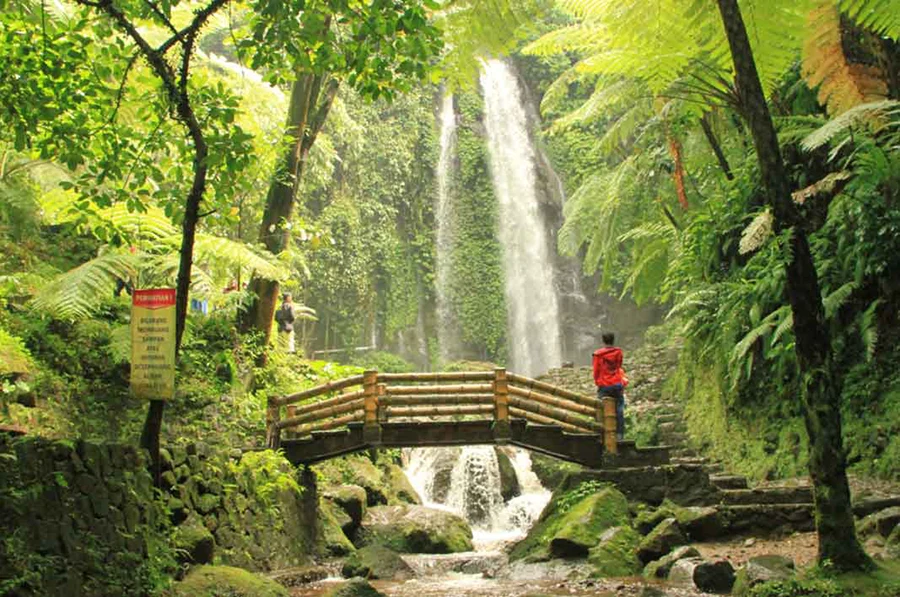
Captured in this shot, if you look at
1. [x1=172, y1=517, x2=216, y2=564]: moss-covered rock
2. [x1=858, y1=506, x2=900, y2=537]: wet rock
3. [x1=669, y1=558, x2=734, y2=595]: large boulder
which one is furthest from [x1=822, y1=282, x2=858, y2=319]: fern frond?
[x1=172, y1=517, x2=216, y2=564]: moss-covered rock

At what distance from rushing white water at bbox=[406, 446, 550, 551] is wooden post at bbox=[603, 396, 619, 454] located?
2.90 meters

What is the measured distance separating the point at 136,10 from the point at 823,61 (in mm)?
5568

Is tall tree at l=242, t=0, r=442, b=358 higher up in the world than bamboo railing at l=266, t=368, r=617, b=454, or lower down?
higher up

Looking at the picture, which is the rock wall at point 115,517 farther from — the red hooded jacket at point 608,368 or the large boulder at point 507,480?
the large boulder at point 507,480

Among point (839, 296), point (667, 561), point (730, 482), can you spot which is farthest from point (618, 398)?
point (667, 561)

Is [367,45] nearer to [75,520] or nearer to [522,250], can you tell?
[75,520]

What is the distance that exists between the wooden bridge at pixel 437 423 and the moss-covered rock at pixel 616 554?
1.56 m

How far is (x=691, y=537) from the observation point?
8.12m

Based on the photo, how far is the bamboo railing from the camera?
991 centimetres

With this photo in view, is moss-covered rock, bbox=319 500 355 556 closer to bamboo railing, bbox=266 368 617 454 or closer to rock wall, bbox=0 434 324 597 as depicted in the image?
bamboo railing, bbox=266 368 617 454

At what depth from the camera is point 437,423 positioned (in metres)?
9.95

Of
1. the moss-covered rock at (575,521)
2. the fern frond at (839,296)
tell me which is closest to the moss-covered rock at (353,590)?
the moss-covered rock at (575,521)

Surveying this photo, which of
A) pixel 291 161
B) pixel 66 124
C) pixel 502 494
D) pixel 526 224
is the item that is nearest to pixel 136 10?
pixel 66 124

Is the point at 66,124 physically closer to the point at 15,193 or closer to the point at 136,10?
the point at 136,10
